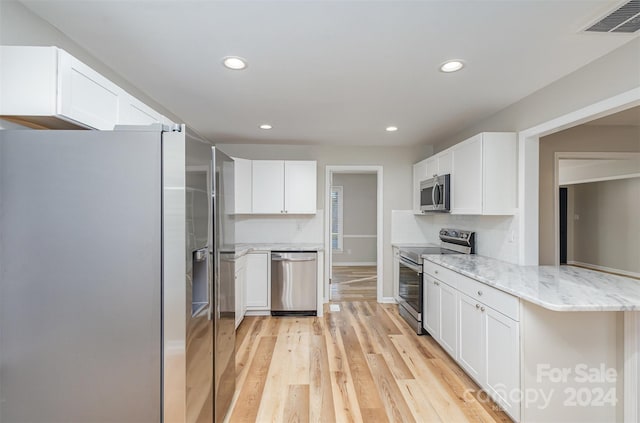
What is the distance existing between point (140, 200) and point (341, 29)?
1.37 meters

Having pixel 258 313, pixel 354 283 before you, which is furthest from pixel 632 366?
pixel 354 283

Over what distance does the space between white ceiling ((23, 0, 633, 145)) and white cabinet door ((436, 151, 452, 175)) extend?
0.60 m

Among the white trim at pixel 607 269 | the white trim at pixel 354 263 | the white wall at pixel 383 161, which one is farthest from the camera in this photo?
the white trim at pixel 354 263

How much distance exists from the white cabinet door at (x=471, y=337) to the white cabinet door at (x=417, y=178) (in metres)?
2.04

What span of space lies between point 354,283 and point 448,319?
3.19 metres

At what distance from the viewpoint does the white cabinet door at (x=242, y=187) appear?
13.3ft

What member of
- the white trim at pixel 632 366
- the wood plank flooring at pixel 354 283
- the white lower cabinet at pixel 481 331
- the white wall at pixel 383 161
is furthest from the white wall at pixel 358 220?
the white trim at pixel 632 366

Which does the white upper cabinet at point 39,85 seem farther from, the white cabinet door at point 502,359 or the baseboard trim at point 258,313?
the baseboard trim at point 258,313

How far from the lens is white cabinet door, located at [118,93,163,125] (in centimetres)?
157

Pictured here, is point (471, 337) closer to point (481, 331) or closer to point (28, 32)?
point (481, 331)

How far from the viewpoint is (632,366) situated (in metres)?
1.69

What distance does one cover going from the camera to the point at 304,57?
1887 mm

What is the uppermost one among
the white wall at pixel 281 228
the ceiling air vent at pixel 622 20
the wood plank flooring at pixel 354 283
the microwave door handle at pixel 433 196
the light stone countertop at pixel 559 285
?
the ceiling air vent at pixel 622 20

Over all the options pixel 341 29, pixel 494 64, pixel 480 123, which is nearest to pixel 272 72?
pixel 341 29
